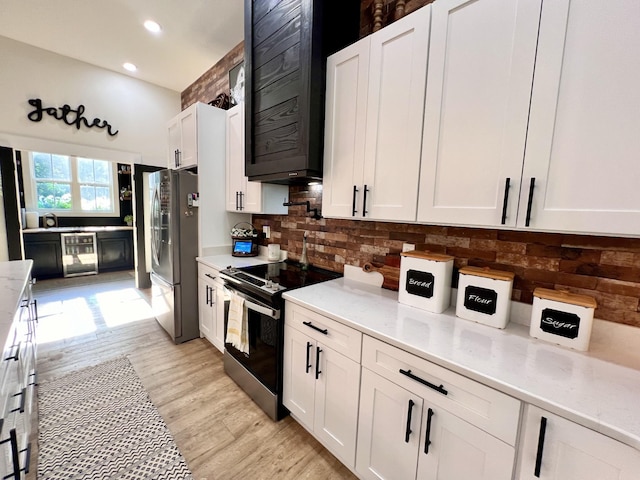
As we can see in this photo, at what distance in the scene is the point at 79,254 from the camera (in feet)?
17.3

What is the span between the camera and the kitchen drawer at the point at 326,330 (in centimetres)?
132

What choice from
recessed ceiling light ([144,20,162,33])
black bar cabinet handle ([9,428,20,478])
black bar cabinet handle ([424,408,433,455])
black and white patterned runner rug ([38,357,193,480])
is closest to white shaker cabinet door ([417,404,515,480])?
black bar cabinet handle ([424,408,433,455])

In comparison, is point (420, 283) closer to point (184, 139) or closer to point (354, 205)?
point (354, 205)

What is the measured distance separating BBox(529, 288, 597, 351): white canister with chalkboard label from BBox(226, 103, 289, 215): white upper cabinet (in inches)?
81.4

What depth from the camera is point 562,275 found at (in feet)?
3.99

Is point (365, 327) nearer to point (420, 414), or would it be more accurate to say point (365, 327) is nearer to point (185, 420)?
point (420, 414)

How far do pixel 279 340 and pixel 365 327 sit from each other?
2.42 feet

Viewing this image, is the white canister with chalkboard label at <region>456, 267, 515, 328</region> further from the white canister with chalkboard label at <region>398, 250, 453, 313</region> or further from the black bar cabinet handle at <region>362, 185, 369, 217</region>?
the black bar cabinet handle at <region>362, 185, 369, 217</region>

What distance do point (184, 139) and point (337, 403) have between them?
303 centimetres

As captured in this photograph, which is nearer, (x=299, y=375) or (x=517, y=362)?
(x=517, y=362)

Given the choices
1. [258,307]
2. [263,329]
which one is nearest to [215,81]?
[258,307]

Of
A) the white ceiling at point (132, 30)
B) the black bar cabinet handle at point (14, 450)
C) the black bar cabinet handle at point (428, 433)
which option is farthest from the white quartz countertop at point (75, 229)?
the black bar cabinet handle at point (428, 433)

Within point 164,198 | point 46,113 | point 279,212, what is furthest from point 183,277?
point 46,113

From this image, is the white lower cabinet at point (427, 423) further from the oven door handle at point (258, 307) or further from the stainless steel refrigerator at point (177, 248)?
the stainless steel refrigerator at point (177, 248)
